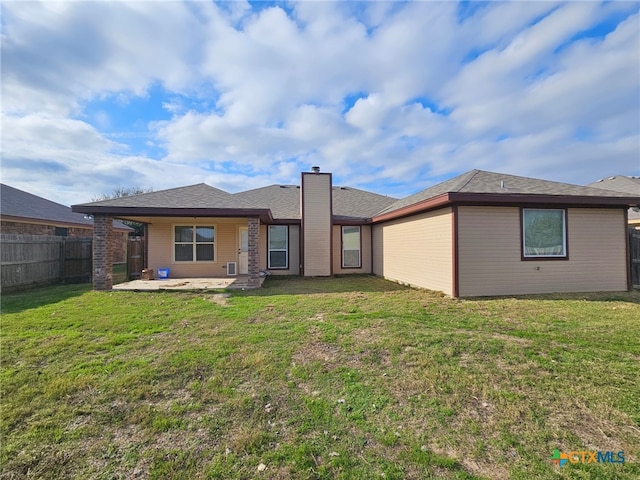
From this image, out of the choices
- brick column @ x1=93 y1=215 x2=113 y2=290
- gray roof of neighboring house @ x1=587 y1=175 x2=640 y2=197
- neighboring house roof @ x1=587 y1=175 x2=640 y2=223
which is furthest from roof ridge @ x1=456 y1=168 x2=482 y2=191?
brick column @ x1=93 y1=215 x2=113 y2=290

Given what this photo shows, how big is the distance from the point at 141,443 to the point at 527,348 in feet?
15.1

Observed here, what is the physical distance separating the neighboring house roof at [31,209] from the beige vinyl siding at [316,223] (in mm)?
11628

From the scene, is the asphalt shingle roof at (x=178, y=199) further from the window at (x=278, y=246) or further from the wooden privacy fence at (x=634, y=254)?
the wooden privacy fence at (x=634, y=254)

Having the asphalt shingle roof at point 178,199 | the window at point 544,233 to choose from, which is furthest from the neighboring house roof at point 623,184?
the asphalt shingle roof at point 178,199

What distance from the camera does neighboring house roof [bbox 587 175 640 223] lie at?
14.1 metres

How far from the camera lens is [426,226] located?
925cm

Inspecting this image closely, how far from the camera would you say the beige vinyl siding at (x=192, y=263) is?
480 inches

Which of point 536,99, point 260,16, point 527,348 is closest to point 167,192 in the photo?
point 260,16

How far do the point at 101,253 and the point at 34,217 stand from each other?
6.78 metres

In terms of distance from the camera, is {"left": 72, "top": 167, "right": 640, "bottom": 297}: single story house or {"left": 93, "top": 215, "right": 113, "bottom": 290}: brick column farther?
{"left": 93, "top": 215, "right": 113, "bottom": 290}: brick column

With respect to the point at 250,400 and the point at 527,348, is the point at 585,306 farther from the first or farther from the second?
the point at 250,400

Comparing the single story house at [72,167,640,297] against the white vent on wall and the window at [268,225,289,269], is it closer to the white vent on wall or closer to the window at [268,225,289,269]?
the white vent on wall

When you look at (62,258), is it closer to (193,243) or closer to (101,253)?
(101,253)

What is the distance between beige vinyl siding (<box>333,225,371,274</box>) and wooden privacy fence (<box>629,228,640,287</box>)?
8.78 m
